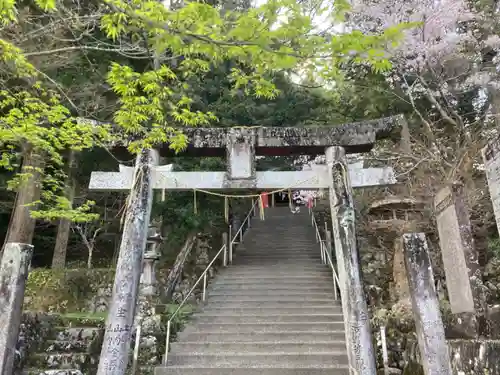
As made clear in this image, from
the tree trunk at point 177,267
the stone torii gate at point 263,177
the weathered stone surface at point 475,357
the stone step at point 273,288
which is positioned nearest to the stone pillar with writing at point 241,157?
the stone torii gate at point 263,177

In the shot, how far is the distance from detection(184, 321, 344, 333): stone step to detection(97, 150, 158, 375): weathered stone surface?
2.54m

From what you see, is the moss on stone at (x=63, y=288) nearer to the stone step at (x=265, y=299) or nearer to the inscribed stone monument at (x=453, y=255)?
the stone step at (x=265, y=299)

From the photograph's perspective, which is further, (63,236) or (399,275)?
(63,236)

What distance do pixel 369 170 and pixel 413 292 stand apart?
2168 millimetres

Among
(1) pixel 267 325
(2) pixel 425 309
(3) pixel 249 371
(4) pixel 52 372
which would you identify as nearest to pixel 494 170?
(2) pixel 425 309

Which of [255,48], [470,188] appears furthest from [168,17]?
[470,188]

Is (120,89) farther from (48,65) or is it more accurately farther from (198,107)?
(198,107)

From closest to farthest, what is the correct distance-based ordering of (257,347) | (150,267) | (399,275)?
(257,347) → (150,267) → (399,275)

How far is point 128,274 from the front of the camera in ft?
18.9

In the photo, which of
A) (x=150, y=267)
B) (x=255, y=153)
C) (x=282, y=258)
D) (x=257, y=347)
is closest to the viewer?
(x=255, y=153)

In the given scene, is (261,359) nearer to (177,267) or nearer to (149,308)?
(149,308)

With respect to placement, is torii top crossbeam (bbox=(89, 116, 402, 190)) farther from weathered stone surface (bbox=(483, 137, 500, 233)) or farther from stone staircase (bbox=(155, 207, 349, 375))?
stone staircase (bbox=(155, 207, 349, 375))

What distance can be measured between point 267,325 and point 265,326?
0.15 ft

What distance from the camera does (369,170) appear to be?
671 centimetres
